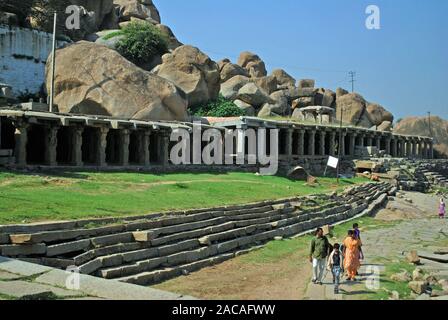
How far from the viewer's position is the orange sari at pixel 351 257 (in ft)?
39.8

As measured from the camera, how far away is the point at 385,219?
2550cm

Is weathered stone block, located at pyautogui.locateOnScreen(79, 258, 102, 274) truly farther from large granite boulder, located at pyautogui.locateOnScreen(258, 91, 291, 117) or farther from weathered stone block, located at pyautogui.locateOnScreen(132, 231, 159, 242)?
large granite boulder, located at pyautogui.locateOnScreen(258, 91, 291, 117)

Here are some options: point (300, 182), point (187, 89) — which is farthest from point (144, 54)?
point (300, 182)

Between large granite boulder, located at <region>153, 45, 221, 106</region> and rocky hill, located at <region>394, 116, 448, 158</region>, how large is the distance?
3139cm

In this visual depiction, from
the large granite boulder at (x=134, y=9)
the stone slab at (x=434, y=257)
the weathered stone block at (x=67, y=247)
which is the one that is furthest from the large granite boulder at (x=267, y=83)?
the weathered stone block at (x=67, y=247)

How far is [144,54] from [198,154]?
62.1 feet

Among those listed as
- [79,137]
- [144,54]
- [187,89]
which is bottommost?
[79,137]

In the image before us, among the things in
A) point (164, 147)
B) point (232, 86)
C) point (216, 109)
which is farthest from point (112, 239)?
point (232, 86)

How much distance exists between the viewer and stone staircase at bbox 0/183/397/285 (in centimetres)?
1067

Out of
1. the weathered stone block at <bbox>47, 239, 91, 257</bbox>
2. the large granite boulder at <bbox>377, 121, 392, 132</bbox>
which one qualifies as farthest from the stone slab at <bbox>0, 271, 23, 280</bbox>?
the large granite boulder at <bbox>377, 121, 392, 132</bbox>

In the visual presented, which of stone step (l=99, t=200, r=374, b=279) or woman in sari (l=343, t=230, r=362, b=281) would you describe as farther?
woman in sari (l=343, t=230, r=362, b=281)

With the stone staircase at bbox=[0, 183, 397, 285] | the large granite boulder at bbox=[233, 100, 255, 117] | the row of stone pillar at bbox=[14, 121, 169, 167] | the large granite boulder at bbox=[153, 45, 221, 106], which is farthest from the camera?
the large granite boulder at bbox=[233, 100, 255, 117]

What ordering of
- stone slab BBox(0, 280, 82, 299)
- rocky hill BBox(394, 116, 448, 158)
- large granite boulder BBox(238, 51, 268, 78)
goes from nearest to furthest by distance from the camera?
stone slab BBox(0, 280, 82, 299) < rocky hill BBox(394, 116, 448, 158) < large granite boulder BBox(238, 51, 268, 78)
